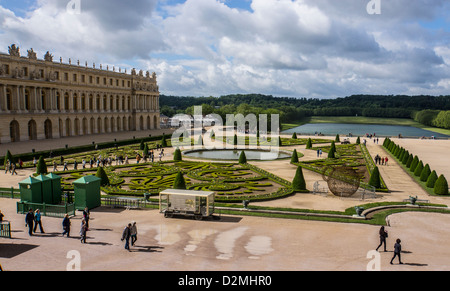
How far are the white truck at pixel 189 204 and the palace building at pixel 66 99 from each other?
177 feet

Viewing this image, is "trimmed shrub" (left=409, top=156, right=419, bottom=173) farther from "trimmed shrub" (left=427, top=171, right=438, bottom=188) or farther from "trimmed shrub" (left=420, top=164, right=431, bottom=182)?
"trimmed shrub" (left=427, top=171, right=438, bottom=188)

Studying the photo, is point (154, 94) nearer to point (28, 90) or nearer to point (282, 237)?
point (28, 90)

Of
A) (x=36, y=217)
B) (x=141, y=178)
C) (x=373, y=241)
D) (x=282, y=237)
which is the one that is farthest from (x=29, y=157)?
(x=373, y=241)

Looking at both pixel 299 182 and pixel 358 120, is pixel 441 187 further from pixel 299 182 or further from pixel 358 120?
pixel 358 120

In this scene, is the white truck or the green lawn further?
the green lawn

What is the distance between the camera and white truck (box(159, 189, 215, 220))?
21609mm

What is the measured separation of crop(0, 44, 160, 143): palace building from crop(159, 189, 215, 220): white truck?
5389 centimetres

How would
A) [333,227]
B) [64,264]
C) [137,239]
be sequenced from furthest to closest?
1. [333,227]
2. [137,239]
3. [64,264]

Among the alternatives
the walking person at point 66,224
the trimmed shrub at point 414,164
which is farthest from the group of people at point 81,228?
the trimmed shrub at point 414,164

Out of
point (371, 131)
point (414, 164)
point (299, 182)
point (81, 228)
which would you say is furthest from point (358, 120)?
point (81, 228)

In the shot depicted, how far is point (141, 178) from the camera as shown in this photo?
35156 millimetres

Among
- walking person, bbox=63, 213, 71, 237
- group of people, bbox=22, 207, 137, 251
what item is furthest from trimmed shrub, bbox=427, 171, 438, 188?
walking person, bbox=63, 213, 71, 237
